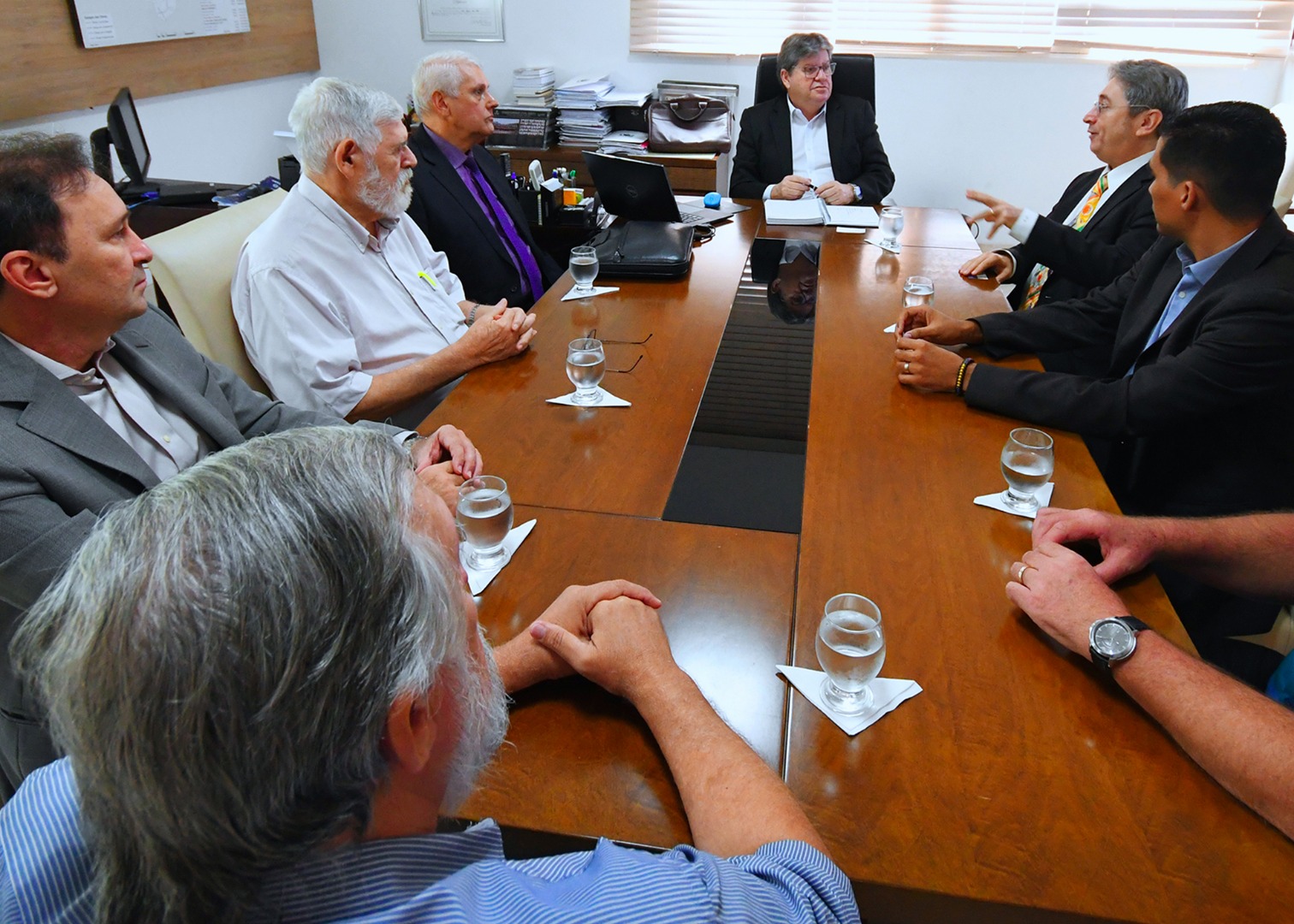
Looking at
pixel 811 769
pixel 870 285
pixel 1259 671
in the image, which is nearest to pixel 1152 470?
pixel 1259 671

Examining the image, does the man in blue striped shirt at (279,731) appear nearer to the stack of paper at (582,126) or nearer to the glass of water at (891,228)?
the glass of water at (891,228)

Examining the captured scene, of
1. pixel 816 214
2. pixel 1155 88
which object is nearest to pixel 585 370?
pixel 816 214

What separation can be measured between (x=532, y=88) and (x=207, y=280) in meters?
3.08

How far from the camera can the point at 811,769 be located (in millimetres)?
950

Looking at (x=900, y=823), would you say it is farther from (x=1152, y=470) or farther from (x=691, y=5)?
(x=691, y=5)

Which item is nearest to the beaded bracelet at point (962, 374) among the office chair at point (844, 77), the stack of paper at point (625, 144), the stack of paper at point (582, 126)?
the office chair at point (844, 77)

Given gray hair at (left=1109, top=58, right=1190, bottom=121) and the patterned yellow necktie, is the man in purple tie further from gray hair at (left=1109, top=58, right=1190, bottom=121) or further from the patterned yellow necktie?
gray hair at (left=1109, top=58, right=1190, bottom=121)

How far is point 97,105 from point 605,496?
325 centimetres

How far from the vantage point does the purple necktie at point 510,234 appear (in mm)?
2998

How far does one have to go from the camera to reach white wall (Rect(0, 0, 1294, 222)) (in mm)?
4445

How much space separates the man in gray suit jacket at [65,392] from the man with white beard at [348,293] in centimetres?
40

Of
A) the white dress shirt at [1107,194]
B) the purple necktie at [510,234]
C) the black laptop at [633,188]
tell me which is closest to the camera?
the white dress shirt at [1107,194]

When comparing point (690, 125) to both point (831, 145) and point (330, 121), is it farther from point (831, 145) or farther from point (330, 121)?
point (330, 121)

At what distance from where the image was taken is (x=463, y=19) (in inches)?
189
